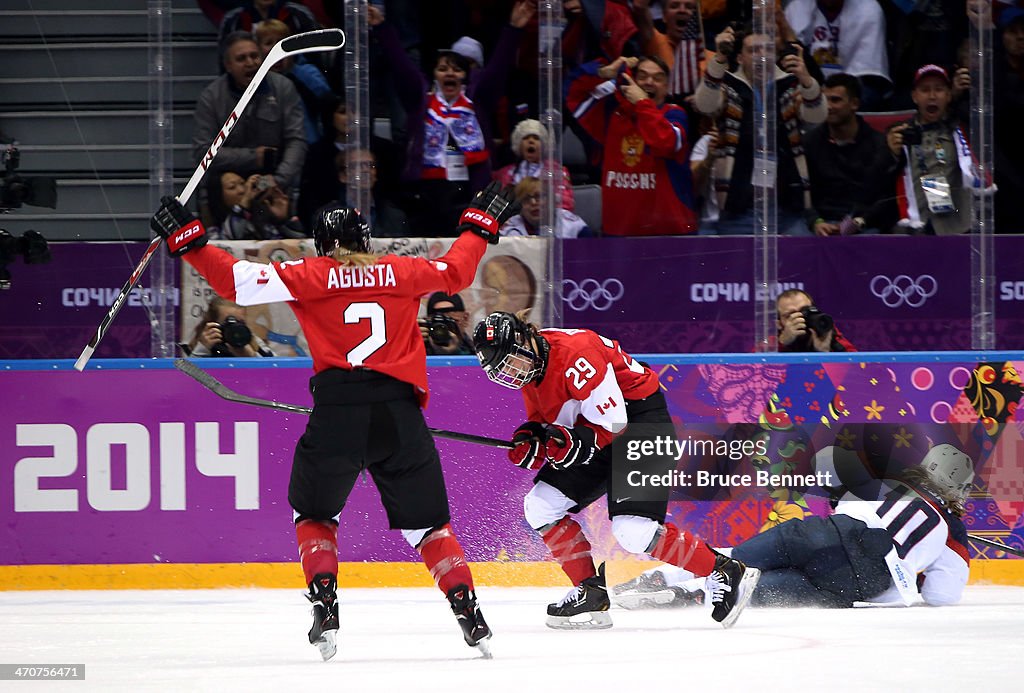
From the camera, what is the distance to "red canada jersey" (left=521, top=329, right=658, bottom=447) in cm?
425

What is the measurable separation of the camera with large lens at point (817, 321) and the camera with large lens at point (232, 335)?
7.27 feet

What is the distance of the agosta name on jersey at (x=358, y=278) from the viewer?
3752 millimetres

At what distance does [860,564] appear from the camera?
4719 mm

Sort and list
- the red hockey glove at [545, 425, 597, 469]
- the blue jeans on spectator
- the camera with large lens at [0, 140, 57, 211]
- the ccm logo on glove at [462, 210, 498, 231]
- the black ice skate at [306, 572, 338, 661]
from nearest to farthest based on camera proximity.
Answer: the black ice skate at [306, 572, 338, 661] < the ccm logo on glove at [462, 210, 498, 231] < the red hockey glove at [545, 425, 597, 469] < the camera with large lens at [0, 140, 57, 211] < the blue jeans on spectator

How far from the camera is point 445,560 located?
3.77m

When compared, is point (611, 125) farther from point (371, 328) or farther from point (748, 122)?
point (371, 328)

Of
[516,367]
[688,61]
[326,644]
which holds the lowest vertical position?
[326,644]

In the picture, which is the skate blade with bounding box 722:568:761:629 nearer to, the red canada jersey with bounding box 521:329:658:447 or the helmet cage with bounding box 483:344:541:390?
the red canada jersey with bounding box 521:329:658:447

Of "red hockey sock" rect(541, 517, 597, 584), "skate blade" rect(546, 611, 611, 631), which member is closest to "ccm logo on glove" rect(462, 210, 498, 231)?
"red hockey sock" rect(541, 517, 597, 584)

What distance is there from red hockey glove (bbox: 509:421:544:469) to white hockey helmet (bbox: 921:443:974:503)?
1.83 metres

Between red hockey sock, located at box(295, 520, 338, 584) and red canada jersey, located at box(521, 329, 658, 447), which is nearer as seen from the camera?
red hockey sock, located at box(295, 520, 338, 584)

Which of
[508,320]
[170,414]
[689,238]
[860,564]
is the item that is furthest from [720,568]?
[170,414]

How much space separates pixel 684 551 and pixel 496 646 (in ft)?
2.24

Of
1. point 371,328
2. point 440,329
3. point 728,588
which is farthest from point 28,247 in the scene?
point 728,588
